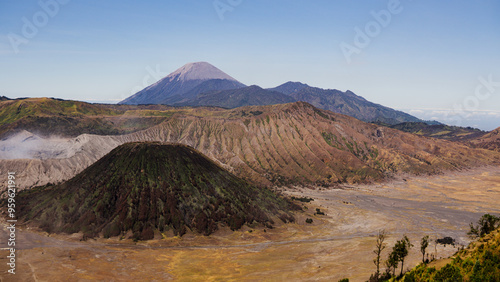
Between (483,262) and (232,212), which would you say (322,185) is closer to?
(232,212)

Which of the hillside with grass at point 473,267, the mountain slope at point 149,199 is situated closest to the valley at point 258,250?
the mountain slope at point 149,199

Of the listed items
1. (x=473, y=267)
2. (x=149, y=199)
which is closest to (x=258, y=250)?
(x=149, y=199)

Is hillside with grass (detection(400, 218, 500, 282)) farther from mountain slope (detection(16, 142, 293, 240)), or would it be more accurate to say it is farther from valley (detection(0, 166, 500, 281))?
mountain slope (detection(16, 142, 293, 240))

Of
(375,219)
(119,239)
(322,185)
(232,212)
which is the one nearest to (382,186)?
(322,185)

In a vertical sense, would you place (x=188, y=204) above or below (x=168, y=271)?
above

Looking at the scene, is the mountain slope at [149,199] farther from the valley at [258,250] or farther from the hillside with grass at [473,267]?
the hillside with grass at [473,267]
